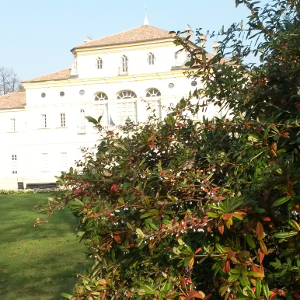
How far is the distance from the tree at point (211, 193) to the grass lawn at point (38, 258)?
2089mm

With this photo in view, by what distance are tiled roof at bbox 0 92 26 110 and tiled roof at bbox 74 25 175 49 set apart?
7937 mm

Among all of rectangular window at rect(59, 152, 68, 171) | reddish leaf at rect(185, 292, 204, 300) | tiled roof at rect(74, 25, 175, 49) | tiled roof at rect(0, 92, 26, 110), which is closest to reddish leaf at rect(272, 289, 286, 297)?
reddish leaf at rect(185, 292, 204, 300)

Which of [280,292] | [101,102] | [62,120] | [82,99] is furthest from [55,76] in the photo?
[280,292]

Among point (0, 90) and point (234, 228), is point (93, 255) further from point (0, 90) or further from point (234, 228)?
point (0, 90)

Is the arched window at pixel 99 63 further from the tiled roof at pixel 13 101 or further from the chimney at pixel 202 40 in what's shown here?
the chimney at pixel 202 40

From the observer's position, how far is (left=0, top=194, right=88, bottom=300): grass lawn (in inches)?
274

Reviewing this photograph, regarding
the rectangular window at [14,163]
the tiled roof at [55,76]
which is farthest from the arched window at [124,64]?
the rectangular window at [14,163]

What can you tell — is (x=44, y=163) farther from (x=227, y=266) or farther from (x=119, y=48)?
(x=227, y=266)

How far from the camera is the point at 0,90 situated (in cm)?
7006

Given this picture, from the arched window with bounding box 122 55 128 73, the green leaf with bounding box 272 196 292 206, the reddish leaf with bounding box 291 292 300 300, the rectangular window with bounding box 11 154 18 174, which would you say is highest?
the arched window with bounding box 122 55 128 73

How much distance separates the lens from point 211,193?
2574 mm

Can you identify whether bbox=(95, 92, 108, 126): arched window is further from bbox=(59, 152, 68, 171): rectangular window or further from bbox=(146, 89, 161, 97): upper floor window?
bbox=(59, 152, 68, 171): rectangular window

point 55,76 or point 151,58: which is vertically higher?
point 151,58

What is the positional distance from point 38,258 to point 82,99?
2983 cm
